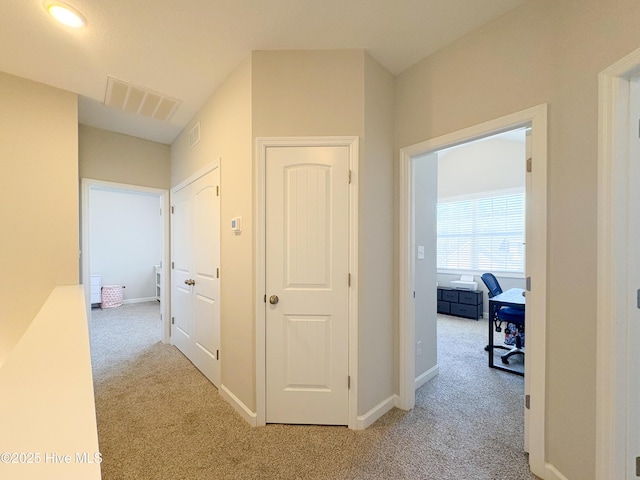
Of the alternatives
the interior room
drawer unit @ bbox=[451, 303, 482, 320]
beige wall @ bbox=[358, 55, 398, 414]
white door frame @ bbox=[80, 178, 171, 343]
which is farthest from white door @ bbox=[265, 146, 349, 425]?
drawer unit @ bbox=[451, 303, 482, 320]

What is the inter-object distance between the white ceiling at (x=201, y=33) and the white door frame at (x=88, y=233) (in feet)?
3.88

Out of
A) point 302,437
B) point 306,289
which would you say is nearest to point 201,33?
point 306,289

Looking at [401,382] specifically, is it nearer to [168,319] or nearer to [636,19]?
[636,19]

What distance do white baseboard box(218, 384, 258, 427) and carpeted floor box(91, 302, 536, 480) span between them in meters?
0.04

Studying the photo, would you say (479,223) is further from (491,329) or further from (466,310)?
(491,329)

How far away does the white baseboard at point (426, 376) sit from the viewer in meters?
2.66

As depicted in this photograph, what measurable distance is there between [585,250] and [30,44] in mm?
3631

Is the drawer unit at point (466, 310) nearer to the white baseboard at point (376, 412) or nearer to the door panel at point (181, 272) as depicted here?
the white baseboard at point (376, 412)

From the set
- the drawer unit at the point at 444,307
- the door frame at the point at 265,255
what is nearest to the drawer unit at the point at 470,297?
the drawer unit at the point at 444,307

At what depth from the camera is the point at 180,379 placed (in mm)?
2820

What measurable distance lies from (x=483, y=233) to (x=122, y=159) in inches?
233

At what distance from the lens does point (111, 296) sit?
605cm

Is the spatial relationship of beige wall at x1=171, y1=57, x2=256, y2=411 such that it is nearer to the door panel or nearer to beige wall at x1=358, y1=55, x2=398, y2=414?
beige wall at x1=358, y1=55, x2=398, y2=414

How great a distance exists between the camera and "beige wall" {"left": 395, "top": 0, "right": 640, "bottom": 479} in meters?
1.39
